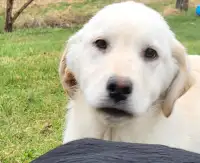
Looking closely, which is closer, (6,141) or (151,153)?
(151,153)

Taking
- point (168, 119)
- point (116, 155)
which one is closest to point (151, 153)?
point (116, 155)

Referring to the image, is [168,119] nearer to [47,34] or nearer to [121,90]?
[121,90]

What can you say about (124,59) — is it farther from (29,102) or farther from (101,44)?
(29,102)

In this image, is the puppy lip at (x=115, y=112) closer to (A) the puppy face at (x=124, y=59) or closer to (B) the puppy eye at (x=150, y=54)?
(A) the puppy face at (x=124, y=59)

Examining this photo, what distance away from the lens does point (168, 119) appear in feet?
11.0

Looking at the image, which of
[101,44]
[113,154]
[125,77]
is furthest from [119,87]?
[113,154]

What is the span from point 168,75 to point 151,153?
5.02 feet

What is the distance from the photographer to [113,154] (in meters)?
1.59

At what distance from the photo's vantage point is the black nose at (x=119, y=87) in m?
2.68

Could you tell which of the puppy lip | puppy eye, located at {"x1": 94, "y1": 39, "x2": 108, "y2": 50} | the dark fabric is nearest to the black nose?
the puppy lip

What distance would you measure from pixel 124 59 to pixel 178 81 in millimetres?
471

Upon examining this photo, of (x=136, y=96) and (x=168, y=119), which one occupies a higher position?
(x=136, y=96)

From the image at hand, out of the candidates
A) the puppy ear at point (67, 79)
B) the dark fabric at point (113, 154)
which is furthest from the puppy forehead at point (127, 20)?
the dark fabric at point (113, 154)

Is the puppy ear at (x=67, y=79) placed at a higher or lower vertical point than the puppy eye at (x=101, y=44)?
lower
